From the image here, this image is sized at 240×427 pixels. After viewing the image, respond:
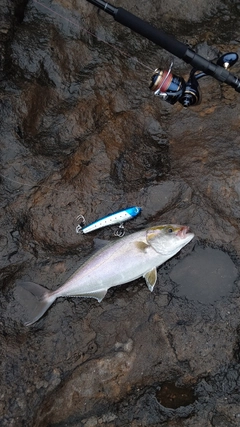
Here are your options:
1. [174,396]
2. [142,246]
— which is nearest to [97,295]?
[142,246]

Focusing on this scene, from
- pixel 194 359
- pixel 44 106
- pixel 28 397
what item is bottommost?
pixel 28 397

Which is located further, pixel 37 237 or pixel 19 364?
pixel 37 237

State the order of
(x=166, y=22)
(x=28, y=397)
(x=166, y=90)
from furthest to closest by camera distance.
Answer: (x=166, y=22) → (x=166, y=90) → (x=28, y=397)

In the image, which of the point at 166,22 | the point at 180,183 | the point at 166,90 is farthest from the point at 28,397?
the point at 166,22

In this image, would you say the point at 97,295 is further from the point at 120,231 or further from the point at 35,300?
the point at 120,231

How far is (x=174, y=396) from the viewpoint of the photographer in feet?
14.0

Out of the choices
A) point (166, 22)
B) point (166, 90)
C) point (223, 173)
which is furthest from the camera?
point (166, 22)

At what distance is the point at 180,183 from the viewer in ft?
15.8

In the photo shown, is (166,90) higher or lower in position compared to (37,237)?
higher

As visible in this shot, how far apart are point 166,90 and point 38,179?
182cm

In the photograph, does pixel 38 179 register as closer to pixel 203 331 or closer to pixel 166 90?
pixel 166 90

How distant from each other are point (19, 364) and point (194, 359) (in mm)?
1885

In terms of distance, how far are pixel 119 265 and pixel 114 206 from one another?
771 millimetres

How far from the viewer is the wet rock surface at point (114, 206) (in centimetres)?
424
